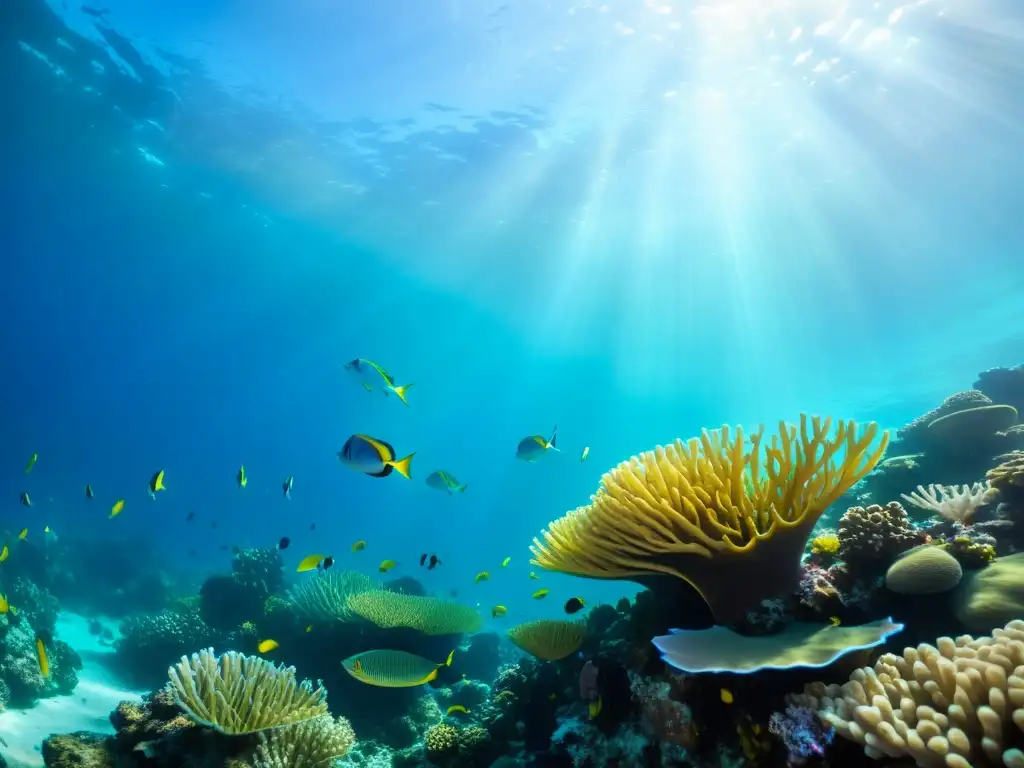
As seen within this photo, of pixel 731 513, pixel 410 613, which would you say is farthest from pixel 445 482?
pixel 731 513

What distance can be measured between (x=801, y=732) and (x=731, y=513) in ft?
3.63

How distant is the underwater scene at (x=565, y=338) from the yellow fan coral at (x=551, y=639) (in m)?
0.03

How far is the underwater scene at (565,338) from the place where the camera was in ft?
10.3

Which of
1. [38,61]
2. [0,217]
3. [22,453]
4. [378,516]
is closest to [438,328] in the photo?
[38,61]

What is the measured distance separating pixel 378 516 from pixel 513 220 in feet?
282

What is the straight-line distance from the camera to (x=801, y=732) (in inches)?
100

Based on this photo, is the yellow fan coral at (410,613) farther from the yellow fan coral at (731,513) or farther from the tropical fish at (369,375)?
the yellow fan coral at (731,513)

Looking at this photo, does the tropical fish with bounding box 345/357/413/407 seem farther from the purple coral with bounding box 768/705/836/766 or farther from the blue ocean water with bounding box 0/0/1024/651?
the blue ocean water with bounding box 0/0/1024/651

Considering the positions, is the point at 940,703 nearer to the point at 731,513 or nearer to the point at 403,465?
the point at 731,513

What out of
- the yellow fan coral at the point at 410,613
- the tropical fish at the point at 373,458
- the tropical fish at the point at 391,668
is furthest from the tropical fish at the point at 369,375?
the yellow fan coral at the point at 410,613

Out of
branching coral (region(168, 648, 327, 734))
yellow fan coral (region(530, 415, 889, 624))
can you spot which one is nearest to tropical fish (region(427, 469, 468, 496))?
branching coral (region(168, 648, 327, 734))

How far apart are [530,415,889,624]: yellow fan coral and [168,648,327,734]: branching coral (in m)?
3.10

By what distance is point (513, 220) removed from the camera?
97.0ft

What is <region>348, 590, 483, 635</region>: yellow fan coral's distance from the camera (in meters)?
7.67
